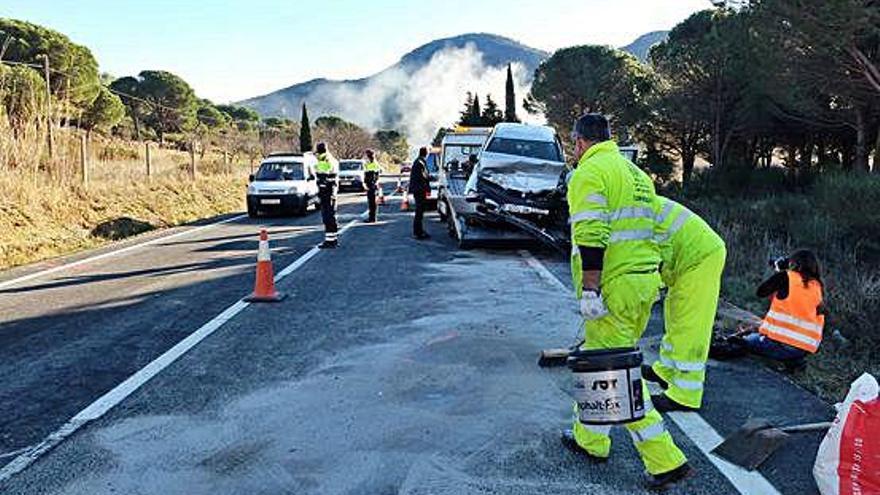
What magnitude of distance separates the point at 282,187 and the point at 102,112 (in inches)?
1022

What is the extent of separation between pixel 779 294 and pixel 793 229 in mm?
8339

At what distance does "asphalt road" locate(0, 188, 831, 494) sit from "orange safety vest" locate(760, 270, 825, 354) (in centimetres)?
37

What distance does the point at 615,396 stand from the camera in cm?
372

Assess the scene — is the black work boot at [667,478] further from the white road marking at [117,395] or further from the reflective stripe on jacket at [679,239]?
the white road marking at [117,395]

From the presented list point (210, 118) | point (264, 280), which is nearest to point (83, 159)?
point (264, 280)

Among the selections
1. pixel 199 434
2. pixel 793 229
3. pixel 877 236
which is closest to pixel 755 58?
pixel 793 229

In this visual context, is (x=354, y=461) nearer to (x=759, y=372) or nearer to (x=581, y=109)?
(x=759, y=372)

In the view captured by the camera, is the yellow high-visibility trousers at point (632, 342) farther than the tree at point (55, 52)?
No

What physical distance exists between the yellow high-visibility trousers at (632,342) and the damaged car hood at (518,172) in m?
8.87

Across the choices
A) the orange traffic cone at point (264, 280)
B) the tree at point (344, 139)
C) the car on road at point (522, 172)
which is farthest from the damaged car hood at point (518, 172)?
the tree at point (344, 139)

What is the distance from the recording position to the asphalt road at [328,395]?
391 cm

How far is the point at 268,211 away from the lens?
22.0 metres

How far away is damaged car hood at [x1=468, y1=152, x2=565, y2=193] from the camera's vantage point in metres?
12.9

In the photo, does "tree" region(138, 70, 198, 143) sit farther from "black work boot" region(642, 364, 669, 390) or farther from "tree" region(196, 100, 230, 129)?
"black work boot" region(642, 364, 669, 390)
